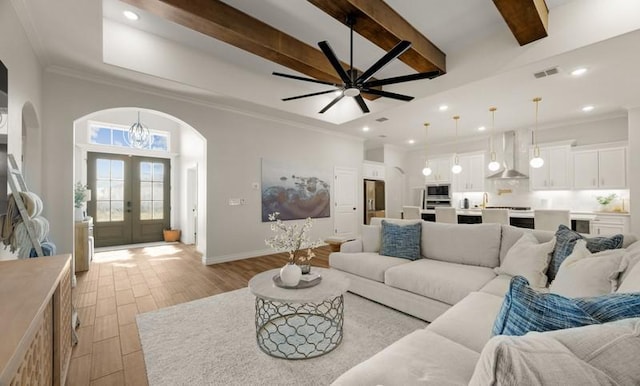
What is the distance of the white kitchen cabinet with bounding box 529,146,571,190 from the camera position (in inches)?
224

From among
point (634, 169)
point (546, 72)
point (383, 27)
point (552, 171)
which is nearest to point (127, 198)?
point (383, 27)

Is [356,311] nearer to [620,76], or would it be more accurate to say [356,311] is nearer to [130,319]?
[130,319]

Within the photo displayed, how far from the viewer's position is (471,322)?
63.4 inches

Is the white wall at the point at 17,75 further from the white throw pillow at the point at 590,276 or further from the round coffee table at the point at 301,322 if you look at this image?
the white throw pillow at the point at 590,276

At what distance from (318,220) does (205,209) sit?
256 cm

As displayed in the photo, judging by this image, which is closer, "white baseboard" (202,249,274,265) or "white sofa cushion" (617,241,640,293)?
"white sofa cushion" (617,241,640,293)

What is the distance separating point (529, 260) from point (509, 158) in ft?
16.9

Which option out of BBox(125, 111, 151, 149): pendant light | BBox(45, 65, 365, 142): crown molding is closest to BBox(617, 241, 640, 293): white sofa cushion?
BBox(45, 65, 365, 142): crown molding

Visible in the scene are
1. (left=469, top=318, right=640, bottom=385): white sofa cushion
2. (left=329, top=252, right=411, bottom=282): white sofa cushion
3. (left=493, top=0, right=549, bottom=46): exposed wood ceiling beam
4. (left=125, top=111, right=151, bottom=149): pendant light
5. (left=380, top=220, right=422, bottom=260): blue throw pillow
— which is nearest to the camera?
(left=469, top=318, right=640, bottom=385): white sofa cushion

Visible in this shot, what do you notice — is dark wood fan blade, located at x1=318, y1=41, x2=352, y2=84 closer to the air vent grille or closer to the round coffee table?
the round coffee table

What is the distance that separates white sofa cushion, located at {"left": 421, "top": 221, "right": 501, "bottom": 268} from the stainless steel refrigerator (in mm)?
4180

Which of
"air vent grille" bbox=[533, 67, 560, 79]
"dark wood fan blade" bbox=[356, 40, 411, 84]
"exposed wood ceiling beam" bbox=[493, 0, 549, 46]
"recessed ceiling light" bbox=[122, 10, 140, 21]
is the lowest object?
"dark wood fan blade" bbox=[356, 40, 411, 84]

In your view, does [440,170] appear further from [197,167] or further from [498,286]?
[197,167]

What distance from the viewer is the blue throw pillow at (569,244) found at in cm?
198
